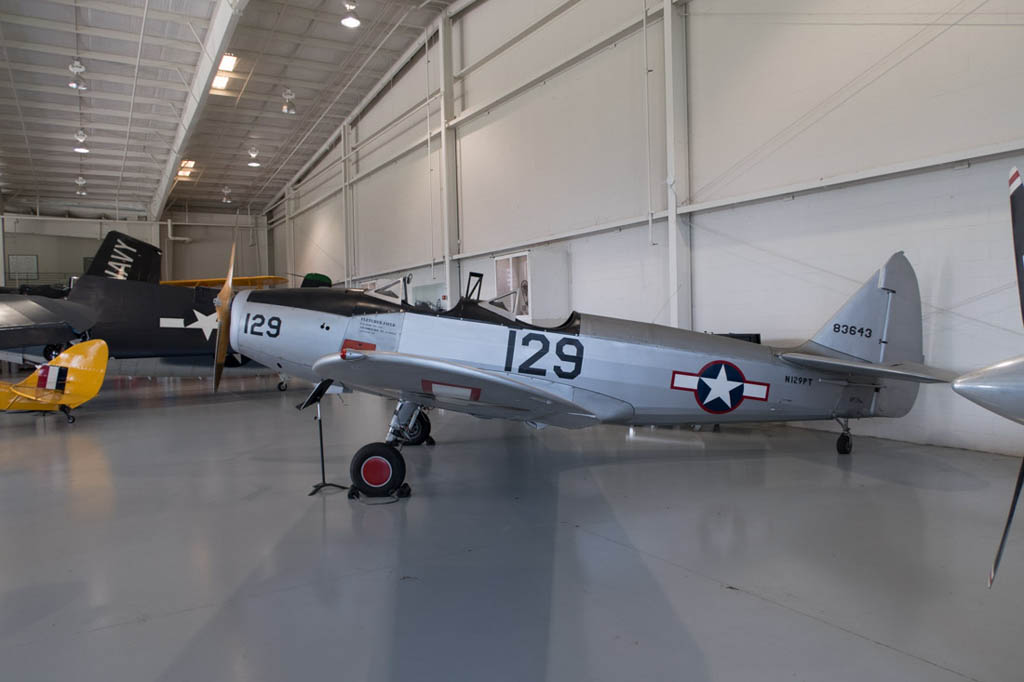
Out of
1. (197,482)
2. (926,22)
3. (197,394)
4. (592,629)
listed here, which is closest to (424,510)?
(592,629)

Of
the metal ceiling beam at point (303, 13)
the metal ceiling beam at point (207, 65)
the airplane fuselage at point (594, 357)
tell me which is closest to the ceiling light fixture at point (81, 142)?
the metal ceiling beam at point (207, 65)

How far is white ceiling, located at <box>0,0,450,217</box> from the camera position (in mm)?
11234

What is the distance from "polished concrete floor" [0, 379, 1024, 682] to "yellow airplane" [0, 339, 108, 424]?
2743mm

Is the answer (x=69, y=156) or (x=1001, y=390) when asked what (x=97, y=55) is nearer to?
(x=69, y=156)

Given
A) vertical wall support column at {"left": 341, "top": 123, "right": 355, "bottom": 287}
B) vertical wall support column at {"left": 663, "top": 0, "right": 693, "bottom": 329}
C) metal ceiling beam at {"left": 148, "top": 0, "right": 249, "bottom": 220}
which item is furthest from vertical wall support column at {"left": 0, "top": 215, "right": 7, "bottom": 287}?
vertical wall support column at {"left": 663, "top": 0, "right": 693, "bottom": 329}

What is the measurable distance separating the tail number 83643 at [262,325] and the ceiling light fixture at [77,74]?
35.7 ft

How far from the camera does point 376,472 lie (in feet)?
14.4

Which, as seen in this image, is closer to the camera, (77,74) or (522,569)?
(522,569)

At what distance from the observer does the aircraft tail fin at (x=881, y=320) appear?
5141 millimetres

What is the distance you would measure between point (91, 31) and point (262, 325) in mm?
10579

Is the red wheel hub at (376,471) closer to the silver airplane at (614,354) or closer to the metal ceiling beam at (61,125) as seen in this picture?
the silver airplane at (614,354)

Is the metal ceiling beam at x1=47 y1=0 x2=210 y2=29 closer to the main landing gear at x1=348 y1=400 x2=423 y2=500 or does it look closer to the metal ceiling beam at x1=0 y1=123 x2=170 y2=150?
the metal ceiling beam at x1=0 y1=123 x2=170 y2=150

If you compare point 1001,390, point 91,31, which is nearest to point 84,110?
point 91,31

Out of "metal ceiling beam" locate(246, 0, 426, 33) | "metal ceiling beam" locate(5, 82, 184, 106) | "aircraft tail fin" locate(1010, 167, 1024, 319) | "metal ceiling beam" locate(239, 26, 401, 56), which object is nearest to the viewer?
"aircraft tail fin" locate(1010, 167, 1024, 319)
